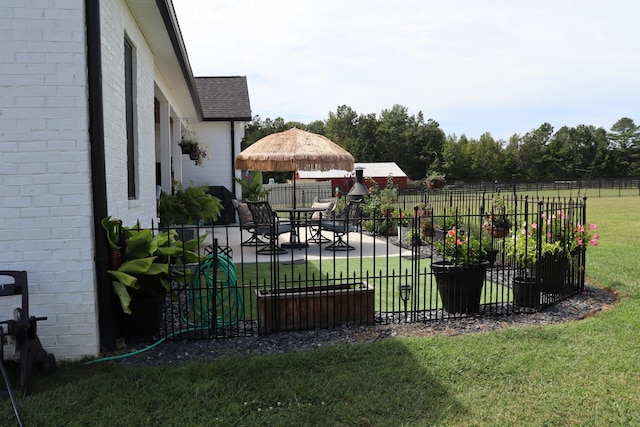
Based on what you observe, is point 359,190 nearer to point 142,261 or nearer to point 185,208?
point 185,208

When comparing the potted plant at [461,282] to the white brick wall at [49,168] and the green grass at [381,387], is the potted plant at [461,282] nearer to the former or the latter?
the green grass at [381,387]

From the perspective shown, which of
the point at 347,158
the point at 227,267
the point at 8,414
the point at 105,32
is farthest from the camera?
the point at 347,158

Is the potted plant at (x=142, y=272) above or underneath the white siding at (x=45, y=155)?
underneath

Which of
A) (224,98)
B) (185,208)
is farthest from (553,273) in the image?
(224,98)

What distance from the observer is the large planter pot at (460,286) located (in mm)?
5449

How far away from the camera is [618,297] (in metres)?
6.30

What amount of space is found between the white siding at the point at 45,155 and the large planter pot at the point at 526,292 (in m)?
4.43

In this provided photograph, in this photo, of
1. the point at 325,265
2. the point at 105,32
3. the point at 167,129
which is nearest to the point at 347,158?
the point at 325,265

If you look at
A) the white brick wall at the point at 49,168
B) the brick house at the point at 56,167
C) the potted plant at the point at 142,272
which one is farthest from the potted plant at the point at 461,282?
the white brick wall at the point at 49,168

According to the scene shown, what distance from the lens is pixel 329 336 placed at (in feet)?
15.8

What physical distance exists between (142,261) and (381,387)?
217 centimetres

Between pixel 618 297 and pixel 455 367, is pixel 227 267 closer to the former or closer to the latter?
pixel 455 367

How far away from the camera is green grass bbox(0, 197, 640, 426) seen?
3.20 m

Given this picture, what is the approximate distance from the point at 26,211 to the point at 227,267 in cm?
190
